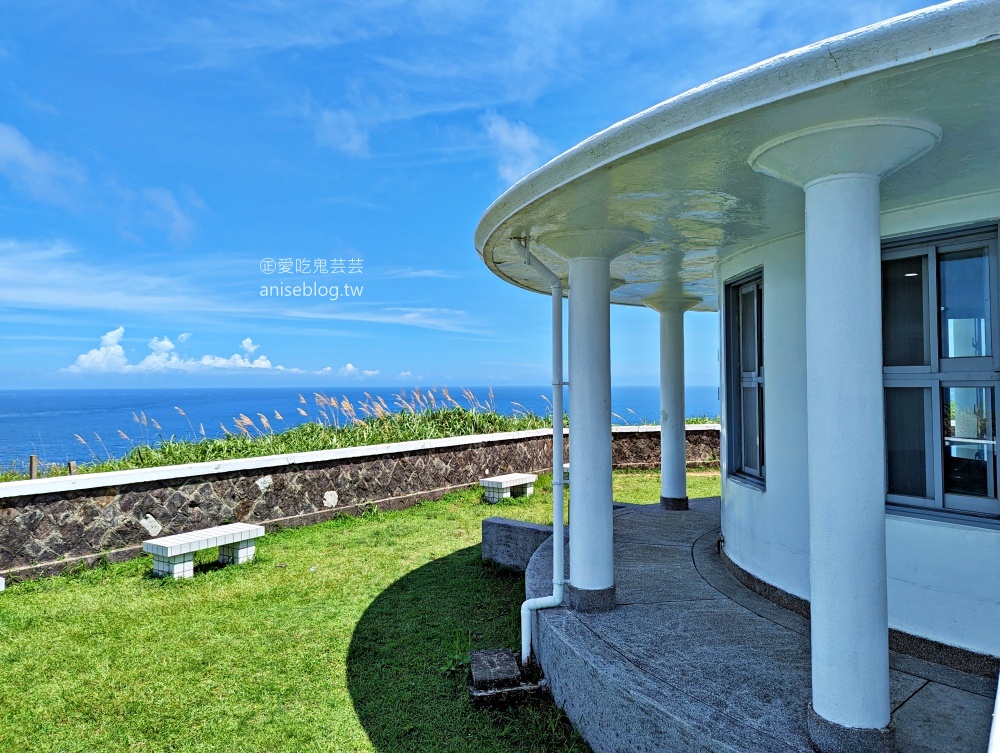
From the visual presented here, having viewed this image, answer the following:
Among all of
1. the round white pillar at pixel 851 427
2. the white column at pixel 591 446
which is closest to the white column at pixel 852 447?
the round white pillar at pixel 851 427

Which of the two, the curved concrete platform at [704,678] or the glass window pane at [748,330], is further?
the glass window pane at [748,330]

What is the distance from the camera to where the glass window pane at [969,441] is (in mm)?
3512

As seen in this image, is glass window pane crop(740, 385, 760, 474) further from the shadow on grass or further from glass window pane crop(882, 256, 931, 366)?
the shadow on grass

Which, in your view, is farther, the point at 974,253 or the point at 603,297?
the point at 603,297

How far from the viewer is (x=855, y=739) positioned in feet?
8.37

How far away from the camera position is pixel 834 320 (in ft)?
8.44

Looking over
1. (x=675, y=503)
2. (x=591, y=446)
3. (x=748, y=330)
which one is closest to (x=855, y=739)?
(x=591, y=446)

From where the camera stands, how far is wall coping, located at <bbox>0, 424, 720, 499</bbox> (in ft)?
21.9

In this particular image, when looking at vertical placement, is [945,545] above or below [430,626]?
above

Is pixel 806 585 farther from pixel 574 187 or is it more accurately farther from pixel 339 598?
pixel 339 598

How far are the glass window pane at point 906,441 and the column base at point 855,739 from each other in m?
1.71

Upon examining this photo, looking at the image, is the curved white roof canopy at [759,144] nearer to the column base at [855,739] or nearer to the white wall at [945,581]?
the white wall at [945,581]

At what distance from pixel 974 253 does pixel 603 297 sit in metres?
2.16

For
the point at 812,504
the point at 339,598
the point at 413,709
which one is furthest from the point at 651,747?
the point at 339,598
